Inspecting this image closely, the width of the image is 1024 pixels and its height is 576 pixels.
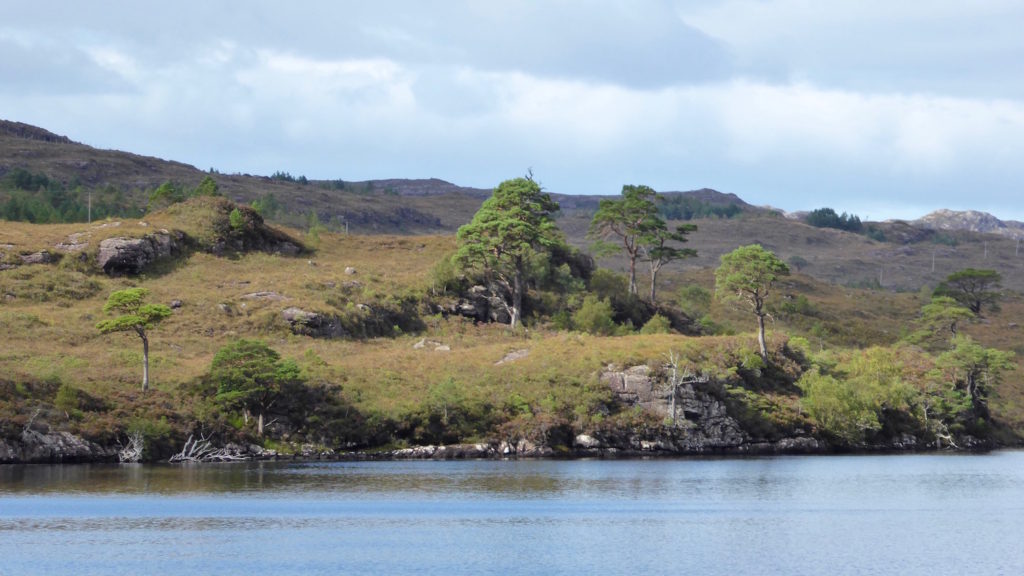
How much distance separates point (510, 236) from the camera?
423 feet

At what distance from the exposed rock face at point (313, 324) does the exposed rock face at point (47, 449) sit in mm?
34189

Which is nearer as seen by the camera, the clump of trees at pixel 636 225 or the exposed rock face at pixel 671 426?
the exposed rock face at pixel 671 426

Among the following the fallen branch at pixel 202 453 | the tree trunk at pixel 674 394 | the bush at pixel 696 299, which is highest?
the bush at pixel 696 299

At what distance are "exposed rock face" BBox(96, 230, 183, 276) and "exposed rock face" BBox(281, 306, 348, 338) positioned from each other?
2242cm

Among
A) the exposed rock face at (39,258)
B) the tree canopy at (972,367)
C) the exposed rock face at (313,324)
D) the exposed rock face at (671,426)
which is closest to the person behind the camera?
the exposed rock face at (671,426)

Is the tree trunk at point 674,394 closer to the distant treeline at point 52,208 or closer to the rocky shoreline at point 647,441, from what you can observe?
the rocky shoreline at point 647,441

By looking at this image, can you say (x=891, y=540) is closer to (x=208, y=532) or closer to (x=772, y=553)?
(x=772, y=553)

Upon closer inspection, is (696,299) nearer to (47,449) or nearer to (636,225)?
(636,225)

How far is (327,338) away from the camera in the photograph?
116m

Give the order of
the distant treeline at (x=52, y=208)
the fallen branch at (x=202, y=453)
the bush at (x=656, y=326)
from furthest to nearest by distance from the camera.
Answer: the distant treeline at (x=52, y=208) → the bush at (x=656, y=326) → the fallen branch at (x=202, y=453)

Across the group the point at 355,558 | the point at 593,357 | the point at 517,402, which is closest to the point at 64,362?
the point at 517,402

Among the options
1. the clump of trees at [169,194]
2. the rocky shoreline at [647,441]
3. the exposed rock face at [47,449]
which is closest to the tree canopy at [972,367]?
the rocky shoreline at [647,441]

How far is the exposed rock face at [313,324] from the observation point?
379ft

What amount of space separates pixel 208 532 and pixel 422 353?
186 feet
